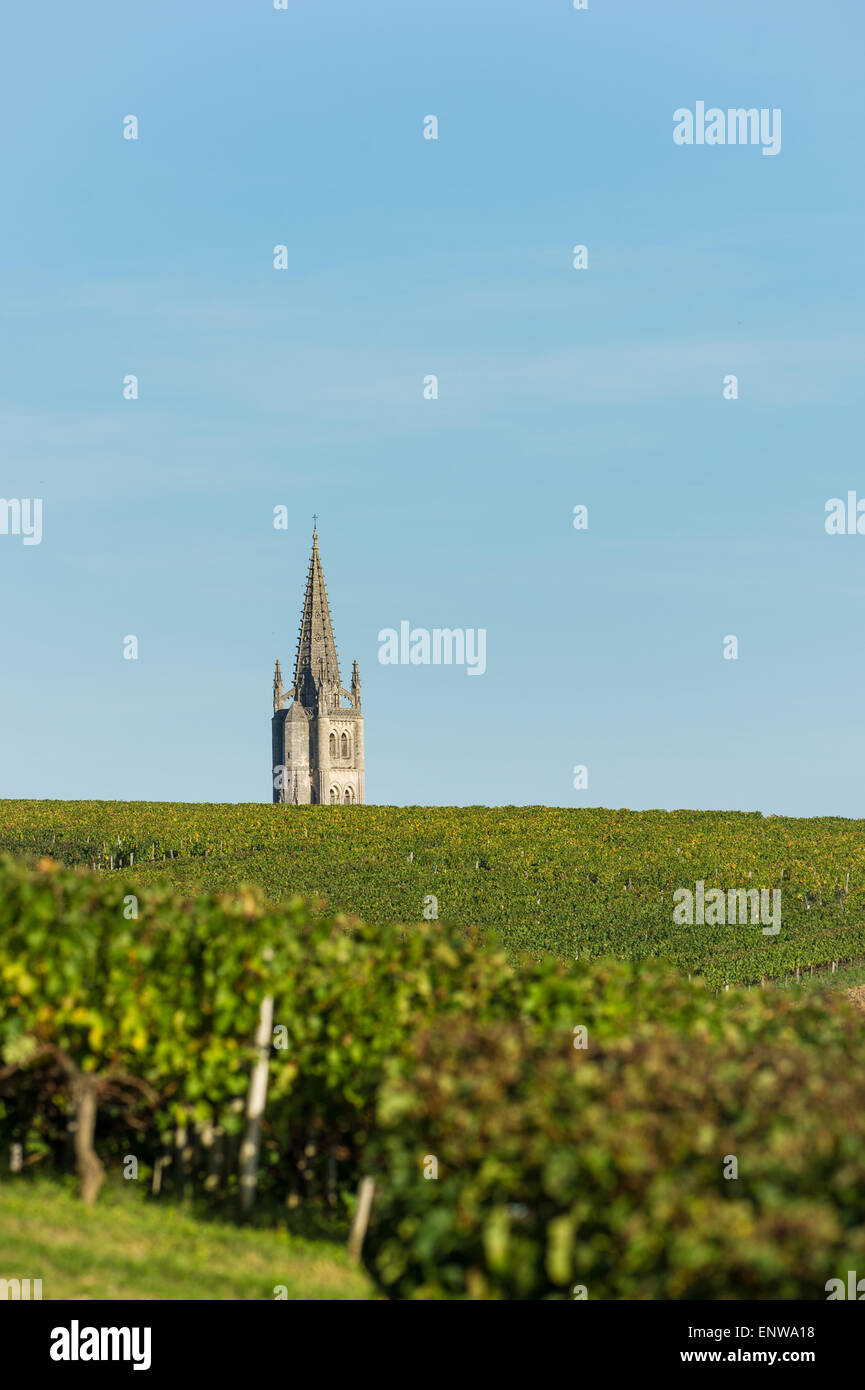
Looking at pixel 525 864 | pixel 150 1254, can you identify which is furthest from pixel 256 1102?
pixel 525 864

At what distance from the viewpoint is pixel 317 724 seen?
146m

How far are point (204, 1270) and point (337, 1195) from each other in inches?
109

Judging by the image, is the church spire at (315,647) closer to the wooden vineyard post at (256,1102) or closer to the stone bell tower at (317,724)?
the stone bell tower at (317,724)

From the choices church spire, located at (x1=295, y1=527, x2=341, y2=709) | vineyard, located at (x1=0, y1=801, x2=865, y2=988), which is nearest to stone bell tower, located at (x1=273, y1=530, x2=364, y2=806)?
church spire, located at (x1=295, y1=527, x2=341, y2=709)

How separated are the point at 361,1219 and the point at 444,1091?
299 cm

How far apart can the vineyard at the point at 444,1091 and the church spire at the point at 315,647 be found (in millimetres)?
134763

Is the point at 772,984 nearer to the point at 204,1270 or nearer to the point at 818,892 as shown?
the point at 818,892

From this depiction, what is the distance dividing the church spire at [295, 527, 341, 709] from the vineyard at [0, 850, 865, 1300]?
135 m

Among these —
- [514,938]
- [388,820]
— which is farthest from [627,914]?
[388,820]

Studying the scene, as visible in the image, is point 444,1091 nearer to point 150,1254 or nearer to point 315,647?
point 150,1254

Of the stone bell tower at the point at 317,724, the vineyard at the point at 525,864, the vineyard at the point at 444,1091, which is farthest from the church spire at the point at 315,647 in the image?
the vineyard at the point at 444,1091

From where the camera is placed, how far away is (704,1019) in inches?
476
